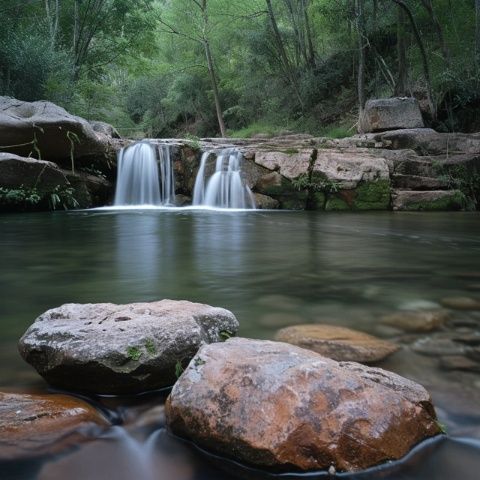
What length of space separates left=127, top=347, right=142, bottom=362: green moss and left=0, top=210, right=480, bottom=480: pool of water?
175 mm

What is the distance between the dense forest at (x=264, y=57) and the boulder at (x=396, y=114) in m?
1.06

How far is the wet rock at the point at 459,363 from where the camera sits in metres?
2.13

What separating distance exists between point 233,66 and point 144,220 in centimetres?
1977

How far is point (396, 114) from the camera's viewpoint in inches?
559

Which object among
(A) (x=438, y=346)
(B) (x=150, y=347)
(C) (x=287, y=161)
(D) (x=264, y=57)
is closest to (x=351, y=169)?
(C) (x=287, y=161)

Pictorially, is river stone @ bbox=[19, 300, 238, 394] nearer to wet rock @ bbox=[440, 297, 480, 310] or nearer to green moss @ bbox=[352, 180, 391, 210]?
wet rock @ bbox=[440, 297, 480, 310]

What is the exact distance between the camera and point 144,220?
367 inches

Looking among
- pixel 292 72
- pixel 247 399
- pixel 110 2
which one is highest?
pixel 110 2

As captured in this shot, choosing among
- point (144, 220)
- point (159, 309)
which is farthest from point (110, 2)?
point (159, 309)

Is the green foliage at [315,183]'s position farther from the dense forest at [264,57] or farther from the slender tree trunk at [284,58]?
the slender tree trunk at [284,58]

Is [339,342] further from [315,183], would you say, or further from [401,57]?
[401,57]

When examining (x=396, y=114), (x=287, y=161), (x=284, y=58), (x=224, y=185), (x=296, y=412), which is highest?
(x=284, y=58)

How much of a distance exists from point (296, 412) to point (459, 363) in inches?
44.2

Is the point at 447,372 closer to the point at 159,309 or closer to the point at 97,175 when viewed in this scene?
the point at 159,309
